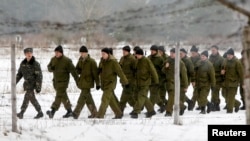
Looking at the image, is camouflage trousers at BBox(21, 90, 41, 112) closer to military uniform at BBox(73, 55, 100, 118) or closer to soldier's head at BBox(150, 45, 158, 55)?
military uniform at BBox(73, 55, 100, 118)

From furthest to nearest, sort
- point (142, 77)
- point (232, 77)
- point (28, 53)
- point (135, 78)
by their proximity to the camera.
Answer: point (232, 77) → point (135, 78) → point (142, 77) → point (28, 53)

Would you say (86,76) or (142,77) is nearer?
(86,76)

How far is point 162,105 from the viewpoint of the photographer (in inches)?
528

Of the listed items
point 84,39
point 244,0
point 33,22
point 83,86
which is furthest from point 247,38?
point 84,39

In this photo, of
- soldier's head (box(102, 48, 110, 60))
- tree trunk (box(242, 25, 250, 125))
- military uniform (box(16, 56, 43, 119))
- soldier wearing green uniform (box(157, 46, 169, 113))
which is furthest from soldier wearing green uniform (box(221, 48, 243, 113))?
tree trunk (box(242, 25, 250, 125))

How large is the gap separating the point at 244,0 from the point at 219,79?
8.80 m

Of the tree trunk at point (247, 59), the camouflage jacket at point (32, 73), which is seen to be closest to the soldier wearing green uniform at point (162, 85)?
the camouflage jacket at point (32, 73)

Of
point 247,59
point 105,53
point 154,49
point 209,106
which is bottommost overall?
point 209,106

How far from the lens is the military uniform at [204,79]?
13.0 m

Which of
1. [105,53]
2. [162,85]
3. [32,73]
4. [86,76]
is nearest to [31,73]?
[32,73]

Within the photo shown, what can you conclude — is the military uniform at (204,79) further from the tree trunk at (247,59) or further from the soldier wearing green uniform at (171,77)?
the tree trunk at (247,59)

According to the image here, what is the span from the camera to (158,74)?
13047 mm

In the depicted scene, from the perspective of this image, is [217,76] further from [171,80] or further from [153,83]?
[171,80]

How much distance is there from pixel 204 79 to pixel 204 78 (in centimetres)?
2
